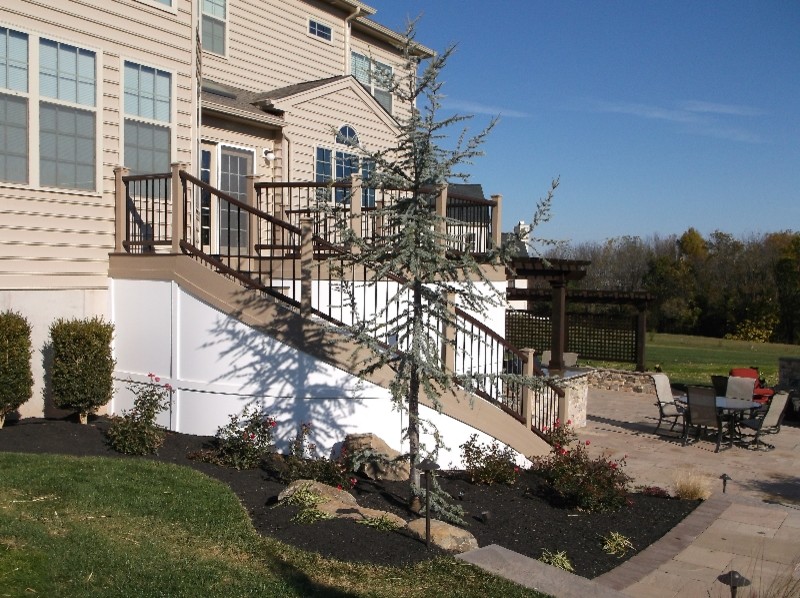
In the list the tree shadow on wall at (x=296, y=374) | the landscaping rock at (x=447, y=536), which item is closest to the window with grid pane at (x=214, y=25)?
the tree shadow on wall at (x=296, y=374)

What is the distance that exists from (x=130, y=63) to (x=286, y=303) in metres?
4.18

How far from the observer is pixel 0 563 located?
4859mm

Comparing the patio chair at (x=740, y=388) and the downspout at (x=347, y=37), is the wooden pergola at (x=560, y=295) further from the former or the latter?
the downspout at (x=347, y=37)

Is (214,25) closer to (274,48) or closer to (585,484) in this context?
(274,48)

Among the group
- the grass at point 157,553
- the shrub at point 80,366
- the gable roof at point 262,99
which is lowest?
the grass at point 157,553

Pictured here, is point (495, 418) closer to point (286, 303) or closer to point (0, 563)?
point (286, 303)

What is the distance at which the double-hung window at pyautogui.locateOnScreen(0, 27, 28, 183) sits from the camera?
8.98 metres

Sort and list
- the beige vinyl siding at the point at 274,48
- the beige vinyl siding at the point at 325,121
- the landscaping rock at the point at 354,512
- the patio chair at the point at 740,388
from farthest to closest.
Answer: the beige vinyl siding at the point at 274,48, the beige vinyl siding at the point at 325,121, the patio chair at the point at 740,388, the landscaping rock at the point at 354,512

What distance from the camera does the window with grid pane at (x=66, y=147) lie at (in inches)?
371

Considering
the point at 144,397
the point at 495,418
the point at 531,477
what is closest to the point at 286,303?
the point at 144,397

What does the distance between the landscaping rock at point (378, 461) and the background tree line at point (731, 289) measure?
3735cm

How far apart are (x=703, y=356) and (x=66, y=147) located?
102 ft

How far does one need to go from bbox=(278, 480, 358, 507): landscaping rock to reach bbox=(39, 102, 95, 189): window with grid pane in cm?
517

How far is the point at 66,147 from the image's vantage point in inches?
380
